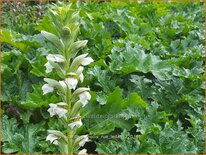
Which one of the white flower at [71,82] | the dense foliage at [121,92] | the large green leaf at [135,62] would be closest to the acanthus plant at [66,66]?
the white flower at [71,82]

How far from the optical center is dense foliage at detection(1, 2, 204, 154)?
10.4 feet

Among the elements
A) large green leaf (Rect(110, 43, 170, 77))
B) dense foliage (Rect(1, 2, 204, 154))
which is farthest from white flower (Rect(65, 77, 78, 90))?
Result: large green leaf (Rect(110, 43, 170, 77))

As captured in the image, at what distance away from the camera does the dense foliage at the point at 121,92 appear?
3174mm

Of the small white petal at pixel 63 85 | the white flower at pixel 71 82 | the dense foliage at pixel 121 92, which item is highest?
the white flower at pixel 71 82

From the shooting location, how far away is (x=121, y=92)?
350 cm

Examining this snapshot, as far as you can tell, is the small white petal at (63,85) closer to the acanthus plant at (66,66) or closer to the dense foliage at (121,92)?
the acanthus plant at (66,66)

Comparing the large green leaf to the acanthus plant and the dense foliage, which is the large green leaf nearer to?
the dense foliage

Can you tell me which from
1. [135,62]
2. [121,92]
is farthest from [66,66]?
[135,62]

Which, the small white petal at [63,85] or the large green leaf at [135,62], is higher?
the small white petal at [63,85]

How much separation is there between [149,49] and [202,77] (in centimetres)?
78

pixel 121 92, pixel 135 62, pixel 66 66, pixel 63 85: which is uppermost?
pixel 66 66

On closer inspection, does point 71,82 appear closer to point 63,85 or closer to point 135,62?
point 63,85

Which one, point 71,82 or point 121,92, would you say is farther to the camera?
point 121,92

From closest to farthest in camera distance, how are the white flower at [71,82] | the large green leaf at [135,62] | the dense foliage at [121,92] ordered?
the white flower at [71,82]
the dense foliage at [121,92]
the large green leaf at [135,62]
